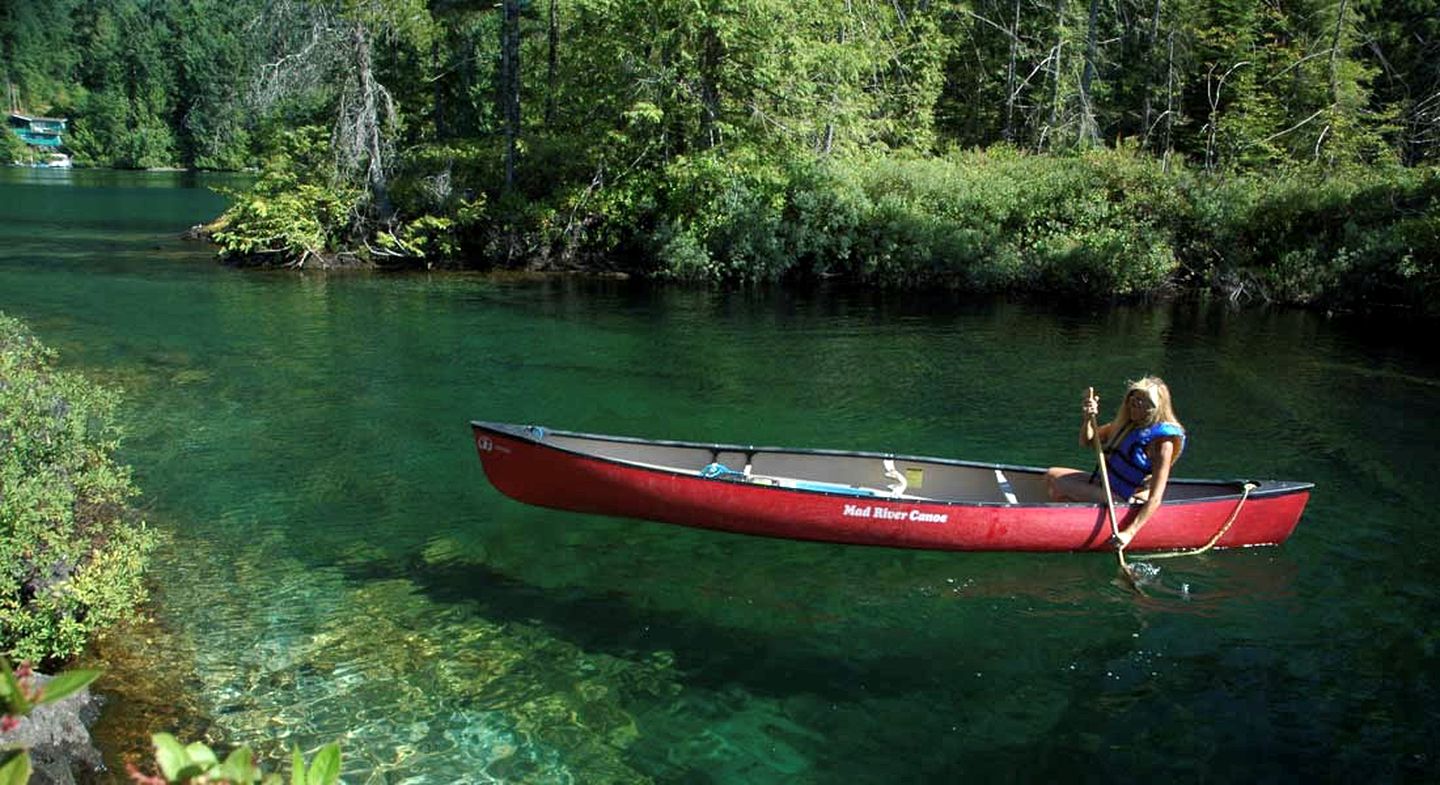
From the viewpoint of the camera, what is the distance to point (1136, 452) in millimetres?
10008

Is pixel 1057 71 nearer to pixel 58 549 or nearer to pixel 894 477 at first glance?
pixel 894 477

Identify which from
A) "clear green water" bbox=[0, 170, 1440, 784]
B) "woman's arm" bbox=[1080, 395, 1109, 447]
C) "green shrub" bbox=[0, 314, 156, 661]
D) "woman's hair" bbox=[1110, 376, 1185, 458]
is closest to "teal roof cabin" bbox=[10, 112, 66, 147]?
"clear green water" bbox=[0, 170, 1440, 784]

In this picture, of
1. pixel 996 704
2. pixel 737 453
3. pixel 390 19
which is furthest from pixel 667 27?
pixel 996 704

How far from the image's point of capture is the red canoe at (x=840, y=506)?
9859mm

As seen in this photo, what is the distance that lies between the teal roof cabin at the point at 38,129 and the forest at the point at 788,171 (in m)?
86.0

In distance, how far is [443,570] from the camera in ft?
32.0

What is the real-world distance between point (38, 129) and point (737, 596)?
121 meters

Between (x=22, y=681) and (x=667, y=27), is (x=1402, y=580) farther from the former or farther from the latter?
(x=667, y=27)

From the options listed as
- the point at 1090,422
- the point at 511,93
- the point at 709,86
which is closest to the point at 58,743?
the point at 1090,422

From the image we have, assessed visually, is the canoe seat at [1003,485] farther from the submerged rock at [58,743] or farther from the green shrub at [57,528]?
the submerged rock at [58,743]

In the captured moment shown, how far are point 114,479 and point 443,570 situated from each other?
112 inches

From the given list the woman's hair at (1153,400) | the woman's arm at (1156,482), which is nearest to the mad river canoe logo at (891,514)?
the woman's arm at (1156,482)

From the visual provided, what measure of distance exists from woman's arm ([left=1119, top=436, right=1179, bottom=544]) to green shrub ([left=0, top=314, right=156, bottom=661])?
337 inches

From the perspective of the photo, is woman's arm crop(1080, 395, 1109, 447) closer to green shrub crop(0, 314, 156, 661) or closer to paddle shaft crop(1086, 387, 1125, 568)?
paddle shaft crop(1086, 387, 1125, 568)
